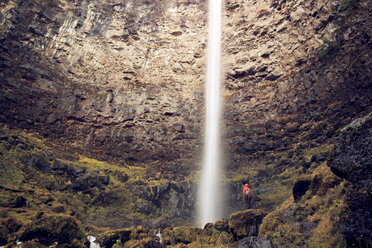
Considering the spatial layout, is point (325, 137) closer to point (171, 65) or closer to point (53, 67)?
point (171, 65)

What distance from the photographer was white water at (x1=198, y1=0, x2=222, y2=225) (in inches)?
518

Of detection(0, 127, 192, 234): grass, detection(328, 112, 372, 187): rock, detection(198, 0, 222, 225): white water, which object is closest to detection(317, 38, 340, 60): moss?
detection(198, 0, 222, 225): white water

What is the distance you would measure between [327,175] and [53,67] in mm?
17954

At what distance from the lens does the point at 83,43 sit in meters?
18.5

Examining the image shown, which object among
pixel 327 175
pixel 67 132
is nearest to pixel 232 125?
pixel 327 175

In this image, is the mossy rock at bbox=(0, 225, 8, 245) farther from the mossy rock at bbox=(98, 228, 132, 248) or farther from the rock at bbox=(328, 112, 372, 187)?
the rock at bbox=(328, 112, 372, 187)

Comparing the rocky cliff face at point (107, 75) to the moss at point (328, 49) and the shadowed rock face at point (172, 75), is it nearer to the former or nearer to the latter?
the shadowed rock face at point (172, 75)

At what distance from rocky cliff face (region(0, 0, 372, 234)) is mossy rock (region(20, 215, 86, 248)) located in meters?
6.87

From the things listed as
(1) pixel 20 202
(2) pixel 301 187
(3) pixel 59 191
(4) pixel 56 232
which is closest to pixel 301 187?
(2) pixel 301 187

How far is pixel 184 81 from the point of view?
19.1m

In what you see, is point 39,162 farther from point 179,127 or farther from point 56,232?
point 179,127

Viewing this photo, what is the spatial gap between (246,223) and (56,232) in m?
6.43

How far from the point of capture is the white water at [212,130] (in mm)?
13148

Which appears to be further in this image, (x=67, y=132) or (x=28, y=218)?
(x=67, y=132)
